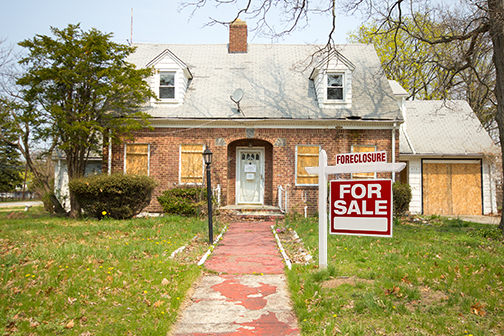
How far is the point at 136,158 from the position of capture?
1470 cm

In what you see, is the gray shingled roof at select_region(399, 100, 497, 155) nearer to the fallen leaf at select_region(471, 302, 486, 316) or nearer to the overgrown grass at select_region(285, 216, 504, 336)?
the overgrown grass at select_region(285, 216, 504, 336)

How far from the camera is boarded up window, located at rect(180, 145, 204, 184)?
47.7 feet

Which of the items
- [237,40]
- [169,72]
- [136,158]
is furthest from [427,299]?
[237,40]

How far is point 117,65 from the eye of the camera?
43.0ft

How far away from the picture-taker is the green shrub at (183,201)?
1260 cm

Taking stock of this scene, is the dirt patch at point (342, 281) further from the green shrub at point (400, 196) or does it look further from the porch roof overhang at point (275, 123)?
the porch roof overhang at point (275, 123)

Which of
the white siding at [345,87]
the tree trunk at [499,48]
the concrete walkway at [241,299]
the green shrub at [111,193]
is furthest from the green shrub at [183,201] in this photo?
the tree trunk at [499,48]

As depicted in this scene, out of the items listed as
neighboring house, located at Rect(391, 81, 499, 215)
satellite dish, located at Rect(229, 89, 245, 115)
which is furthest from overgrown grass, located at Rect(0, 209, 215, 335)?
neighboring house, located at Rect(391, 81, 499, 215)

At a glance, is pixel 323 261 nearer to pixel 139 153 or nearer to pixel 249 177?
pixel 249 177

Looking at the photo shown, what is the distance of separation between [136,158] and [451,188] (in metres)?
14.4

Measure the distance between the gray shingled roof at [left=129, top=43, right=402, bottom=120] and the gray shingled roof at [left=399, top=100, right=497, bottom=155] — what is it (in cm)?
341

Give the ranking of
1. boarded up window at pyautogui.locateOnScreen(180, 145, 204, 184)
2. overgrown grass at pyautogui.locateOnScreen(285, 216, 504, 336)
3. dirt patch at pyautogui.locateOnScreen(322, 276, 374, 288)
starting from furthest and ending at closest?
boarded up window at pyautogui.locateOnScreen(180, 145, 204, 184), dirt patch at pyautogui.locateOnScreen(322, 276, 374, 288), overgrown grass at pyautogui.locateOnScreen(285, 216, 504, 336)

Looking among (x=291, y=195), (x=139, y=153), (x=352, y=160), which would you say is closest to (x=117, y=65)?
(x=139, y=153)

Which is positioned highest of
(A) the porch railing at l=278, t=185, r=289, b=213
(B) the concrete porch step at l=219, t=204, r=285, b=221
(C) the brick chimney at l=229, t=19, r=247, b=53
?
(C) the brick chimney at l=229, t=19, r=247, b=53
